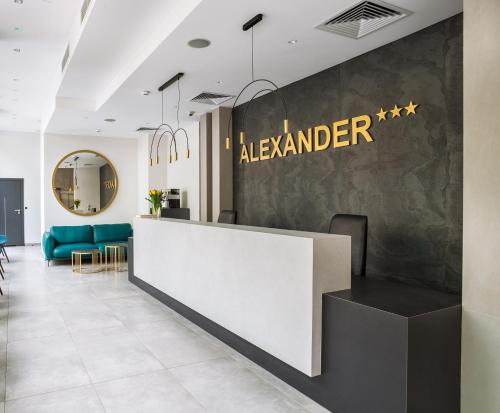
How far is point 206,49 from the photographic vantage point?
4590mm

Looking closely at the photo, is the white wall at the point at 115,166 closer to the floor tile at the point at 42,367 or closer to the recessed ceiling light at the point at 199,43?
the floor tile at the point at 42,367

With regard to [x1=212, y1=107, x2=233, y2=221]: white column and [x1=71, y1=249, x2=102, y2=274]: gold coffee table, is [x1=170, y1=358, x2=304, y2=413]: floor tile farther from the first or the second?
[x1=71, y1=249, x2=102, y2=274]: gold coffee table

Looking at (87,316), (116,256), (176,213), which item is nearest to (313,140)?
(87,316)

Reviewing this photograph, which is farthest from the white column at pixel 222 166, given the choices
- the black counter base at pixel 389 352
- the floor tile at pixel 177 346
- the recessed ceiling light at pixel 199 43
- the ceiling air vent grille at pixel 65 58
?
the black counter base at pixel 389 352

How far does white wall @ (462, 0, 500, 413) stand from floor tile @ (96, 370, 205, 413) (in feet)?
6.01

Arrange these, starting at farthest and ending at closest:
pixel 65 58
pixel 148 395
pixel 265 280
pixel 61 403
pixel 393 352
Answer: pixel 65 58
pixel 265 280
pixel 148 395
pixel 61 403
pixel 393 352

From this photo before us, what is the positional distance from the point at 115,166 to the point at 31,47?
193 inches

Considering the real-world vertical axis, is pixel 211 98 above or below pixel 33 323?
above

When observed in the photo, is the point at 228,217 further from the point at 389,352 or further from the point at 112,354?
the point at 389,352

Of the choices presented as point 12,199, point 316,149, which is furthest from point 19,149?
point 316,149

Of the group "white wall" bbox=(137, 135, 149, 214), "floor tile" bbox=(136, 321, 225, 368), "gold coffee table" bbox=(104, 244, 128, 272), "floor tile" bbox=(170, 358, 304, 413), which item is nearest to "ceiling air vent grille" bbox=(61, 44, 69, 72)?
"gold coffee table" bbox=(104, 244, 128, 272)

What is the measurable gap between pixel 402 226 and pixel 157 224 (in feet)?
10.6

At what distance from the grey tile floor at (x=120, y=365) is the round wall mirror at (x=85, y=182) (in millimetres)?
4748

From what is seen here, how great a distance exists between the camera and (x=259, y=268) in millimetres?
3486
